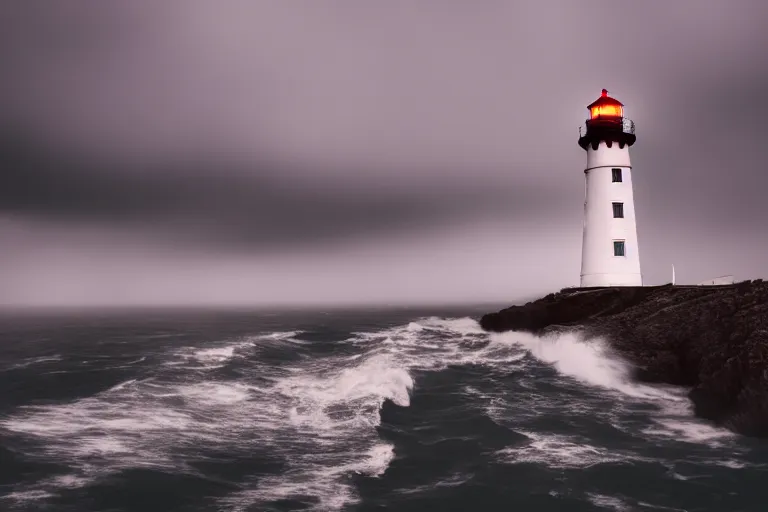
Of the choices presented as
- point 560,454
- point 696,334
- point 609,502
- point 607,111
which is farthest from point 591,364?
point 607,111

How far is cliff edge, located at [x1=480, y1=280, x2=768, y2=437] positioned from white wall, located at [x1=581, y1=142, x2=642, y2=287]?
173 centimetres

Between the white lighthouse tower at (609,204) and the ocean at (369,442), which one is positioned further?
the white lighthouse tower at (609,204)

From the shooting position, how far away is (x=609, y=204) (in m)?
39.4

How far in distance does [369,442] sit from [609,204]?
93.9ft

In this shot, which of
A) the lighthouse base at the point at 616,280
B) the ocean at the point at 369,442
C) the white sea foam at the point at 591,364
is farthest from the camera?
the lighthouse base at the point at 616,280

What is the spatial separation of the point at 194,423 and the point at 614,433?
1420 centimetres

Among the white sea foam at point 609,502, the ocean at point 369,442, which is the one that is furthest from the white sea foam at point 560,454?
the white sea foam at point 609,502

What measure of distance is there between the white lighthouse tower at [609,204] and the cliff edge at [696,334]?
198 cm

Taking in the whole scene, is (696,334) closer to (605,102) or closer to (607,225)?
(607,225)

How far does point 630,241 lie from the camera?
129ft

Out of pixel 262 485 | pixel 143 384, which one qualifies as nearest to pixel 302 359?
pixel 143 384

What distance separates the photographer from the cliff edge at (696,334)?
1945cm

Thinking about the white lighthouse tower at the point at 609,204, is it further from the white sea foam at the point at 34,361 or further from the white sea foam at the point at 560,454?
the white sea foam at the point at 34,361

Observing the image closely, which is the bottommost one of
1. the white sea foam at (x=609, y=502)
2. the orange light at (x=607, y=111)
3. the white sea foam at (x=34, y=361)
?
the white sea foam at (x=609, y=502)
